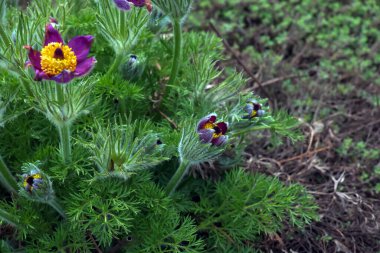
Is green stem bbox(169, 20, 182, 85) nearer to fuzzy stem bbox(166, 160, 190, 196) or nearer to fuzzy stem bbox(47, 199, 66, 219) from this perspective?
fuzzy stem bbox(166, 160, 190, 196)

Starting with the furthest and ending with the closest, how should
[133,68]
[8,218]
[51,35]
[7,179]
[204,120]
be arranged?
1. [133,68]
2. [7,179]
3. [8,218]
4. [204,120]
5. [51,35]

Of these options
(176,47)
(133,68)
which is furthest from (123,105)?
(176,47)

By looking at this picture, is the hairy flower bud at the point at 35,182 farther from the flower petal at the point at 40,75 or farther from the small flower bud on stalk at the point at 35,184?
the flower petal at the point at 40,75

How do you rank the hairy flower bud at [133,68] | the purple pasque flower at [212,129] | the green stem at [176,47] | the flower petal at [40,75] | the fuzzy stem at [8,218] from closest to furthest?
1. the flower petal at [40,75]
2. the purple pasque flower at [212,129]
3. the fuzzy stem at [8,218]
4. the green stem at [176,47]
5. the hairy flower bud at [133,68]

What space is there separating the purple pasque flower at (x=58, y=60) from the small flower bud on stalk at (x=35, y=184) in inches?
14.6

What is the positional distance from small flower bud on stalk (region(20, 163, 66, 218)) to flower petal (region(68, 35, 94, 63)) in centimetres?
40

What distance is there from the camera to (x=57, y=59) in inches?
61.4

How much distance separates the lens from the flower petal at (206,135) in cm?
172

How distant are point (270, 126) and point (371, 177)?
35.2 inches

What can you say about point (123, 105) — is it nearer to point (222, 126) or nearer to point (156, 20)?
point (156, 20)

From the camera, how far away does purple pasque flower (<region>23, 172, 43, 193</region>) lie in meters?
1.75

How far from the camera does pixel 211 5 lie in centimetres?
371

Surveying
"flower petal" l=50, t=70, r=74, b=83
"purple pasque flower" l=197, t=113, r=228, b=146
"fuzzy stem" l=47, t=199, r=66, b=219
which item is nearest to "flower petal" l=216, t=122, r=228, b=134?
"purple pasque flower" l=197, t=113, r=228, b=146

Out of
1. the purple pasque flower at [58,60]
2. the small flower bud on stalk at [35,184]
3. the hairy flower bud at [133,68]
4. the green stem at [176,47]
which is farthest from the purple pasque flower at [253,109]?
the small flower bud on stalk at [35,184]
